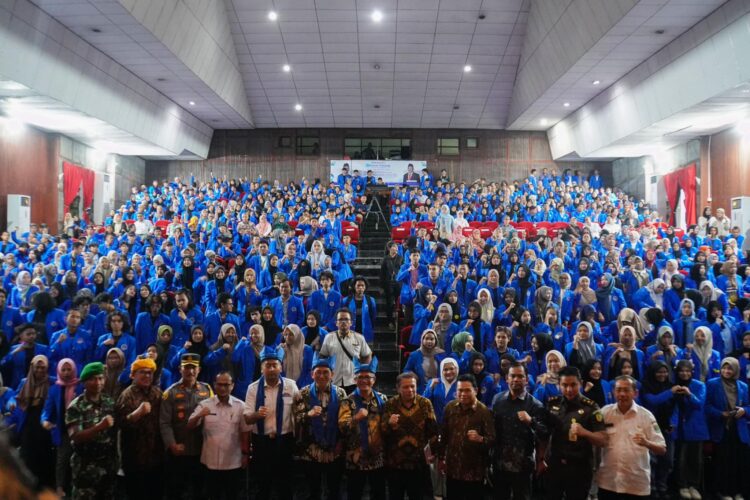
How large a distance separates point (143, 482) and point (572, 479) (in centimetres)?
359

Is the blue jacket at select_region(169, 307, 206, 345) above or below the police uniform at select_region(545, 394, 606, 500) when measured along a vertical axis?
above

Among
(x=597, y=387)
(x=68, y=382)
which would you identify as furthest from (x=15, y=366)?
(x=597, y=387)

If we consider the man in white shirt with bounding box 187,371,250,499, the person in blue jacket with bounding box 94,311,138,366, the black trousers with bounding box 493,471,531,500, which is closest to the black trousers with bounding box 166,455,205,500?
the man in white shirt with bounding box 187,371,250,499

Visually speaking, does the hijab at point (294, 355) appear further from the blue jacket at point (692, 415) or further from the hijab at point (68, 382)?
the blue jacket at point (692, 415)

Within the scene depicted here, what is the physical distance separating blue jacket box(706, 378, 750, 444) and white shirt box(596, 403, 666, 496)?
82.3 inches

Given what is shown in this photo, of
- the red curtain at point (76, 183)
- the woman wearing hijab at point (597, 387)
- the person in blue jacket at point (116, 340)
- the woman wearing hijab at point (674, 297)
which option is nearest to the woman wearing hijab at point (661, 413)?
the woman wearing hijab at point (597, 387)

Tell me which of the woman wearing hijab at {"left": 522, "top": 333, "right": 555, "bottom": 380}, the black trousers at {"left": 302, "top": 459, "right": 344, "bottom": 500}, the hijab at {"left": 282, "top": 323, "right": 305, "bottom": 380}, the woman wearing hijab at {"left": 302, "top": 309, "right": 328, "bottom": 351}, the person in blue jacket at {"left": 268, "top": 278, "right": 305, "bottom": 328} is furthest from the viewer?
the person in blue jacket at {"left": 268, "top": 278, "right": 305, "bottom": 328}

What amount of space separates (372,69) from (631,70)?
8269 millimetres

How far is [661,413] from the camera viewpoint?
232 inches

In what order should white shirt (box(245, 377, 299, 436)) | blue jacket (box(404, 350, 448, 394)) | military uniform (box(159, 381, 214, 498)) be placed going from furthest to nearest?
blue jacket (box(404, 350, 448, 394)) → white shirt (box(245, 377, 299, 436)) → military uniform (box(159, 381, 214, 498))

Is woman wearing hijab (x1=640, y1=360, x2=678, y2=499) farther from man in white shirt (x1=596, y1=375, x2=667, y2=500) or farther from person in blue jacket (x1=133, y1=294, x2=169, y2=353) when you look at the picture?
person in blue jacket (x1=133, y1=294, x2=169, y2=353)

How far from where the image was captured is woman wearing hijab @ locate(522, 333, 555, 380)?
6.49m

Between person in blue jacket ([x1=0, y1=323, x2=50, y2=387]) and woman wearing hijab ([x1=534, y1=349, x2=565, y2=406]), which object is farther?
person in blue jacket ([x1=0, y1=323, x2=50, y2=387])

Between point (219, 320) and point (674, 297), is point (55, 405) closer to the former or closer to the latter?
point (219, 320)
